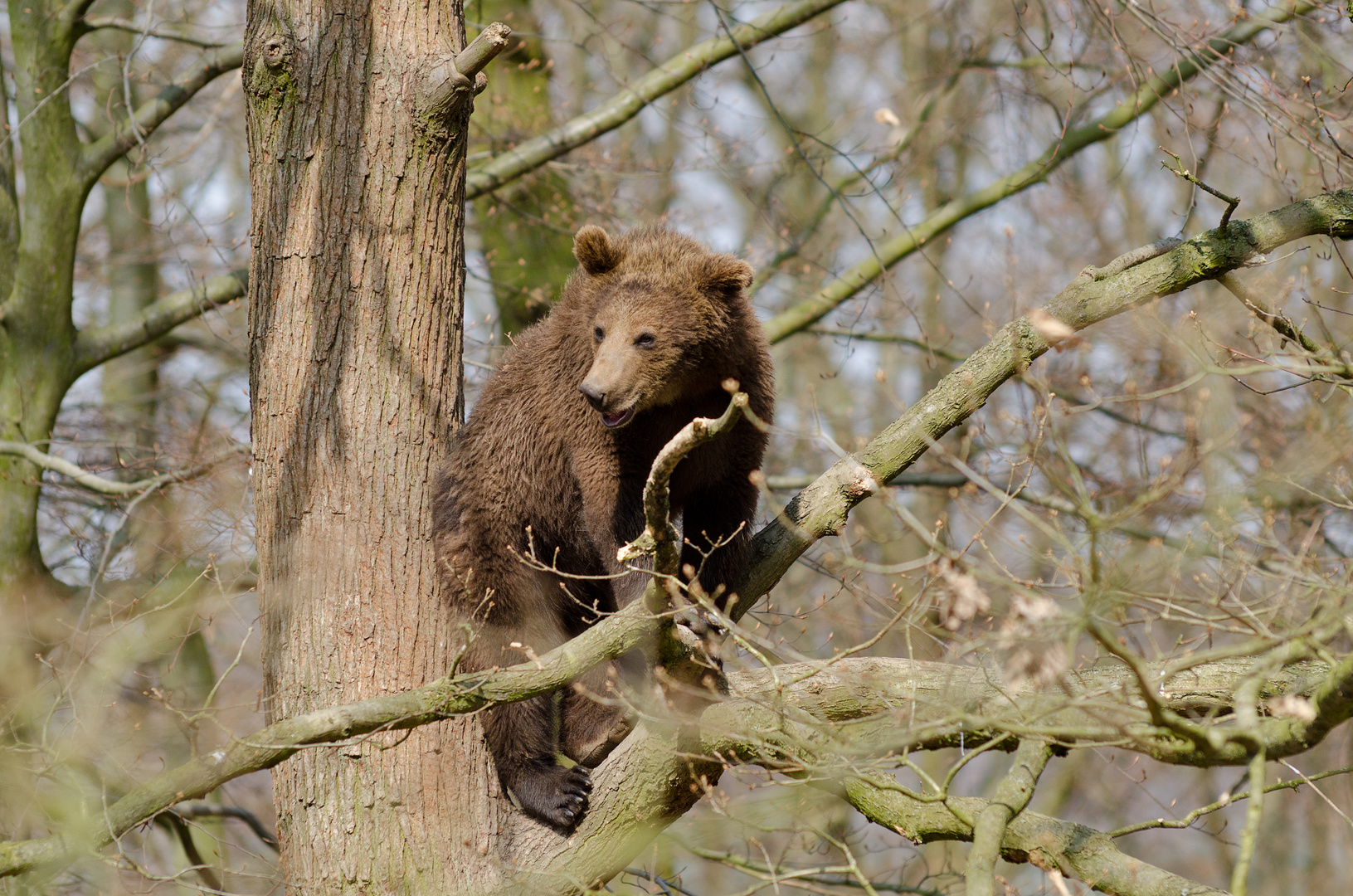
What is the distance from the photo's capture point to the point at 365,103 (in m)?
4.75

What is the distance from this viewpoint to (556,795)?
4.53 meters

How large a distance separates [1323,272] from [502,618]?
9.67m

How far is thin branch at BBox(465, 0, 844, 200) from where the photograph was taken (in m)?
7.02

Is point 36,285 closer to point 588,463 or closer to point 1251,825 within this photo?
point 588,463

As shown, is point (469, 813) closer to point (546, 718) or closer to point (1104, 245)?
point (546, 718)

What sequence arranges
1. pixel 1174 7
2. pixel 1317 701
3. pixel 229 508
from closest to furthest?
pixel 1317 701
pixel 229 508
pixel 1174 7

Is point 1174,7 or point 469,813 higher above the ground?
point 1174,7

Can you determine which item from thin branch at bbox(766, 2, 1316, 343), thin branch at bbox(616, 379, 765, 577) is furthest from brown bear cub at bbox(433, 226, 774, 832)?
thin branch at bbox(766, 2, 1316, 343)

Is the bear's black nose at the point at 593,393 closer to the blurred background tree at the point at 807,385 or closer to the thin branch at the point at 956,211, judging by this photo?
the blurred background tree at the point at 807,385

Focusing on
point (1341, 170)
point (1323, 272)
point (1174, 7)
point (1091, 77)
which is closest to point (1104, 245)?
point (1323, 272)

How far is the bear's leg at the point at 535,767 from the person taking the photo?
4512 millimetres

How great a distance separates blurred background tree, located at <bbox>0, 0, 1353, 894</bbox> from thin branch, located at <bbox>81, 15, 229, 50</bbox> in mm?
38

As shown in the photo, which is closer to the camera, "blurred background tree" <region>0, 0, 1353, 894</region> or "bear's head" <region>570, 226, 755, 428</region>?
"blurred background tree" <region>0, 0, 1353, 894</region>

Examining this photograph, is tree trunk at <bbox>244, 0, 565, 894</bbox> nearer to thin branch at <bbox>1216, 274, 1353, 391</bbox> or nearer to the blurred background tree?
the blurred background tree
